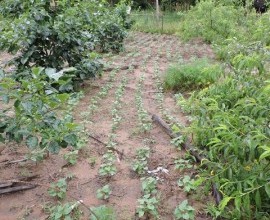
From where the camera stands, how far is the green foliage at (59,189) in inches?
106

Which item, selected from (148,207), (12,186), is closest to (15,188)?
(12,186)

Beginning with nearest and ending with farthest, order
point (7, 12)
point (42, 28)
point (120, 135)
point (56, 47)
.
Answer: point (120, 135) < point (42, 28) < point (56, 47) < point (7, 12)

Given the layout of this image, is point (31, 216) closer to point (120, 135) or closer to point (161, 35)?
point (120, 135)

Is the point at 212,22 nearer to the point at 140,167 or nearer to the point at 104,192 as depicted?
the point at 140,167

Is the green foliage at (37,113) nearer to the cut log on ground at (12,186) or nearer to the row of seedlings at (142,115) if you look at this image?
the cut log on ground at (12,186)

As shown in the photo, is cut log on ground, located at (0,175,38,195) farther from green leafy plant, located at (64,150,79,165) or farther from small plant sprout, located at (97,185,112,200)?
small plant sprout, located at (97,185,112,200)

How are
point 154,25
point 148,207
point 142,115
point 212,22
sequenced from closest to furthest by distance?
1. point 148,207
2. point 142,115
3. point 212,22
4. point 154,25

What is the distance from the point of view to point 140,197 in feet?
8.96

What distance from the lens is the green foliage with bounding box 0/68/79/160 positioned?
1982mm

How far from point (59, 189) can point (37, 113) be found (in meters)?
0.87

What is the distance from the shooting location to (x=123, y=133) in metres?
3.80

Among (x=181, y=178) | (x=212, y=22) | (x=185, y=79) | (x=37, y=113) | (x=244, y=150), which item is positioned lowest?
(x=181, y=178)

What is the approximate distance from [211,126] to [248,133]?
0.50 m

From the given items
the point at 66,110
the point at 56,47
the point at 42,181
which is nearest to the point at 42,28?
the point at 56,47
